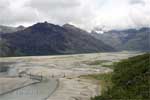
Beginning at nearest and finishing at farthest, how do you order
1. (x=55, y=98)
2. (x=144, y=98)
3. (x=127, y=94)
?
(x=144, y=98) → (x=127, y=94) → (x=55, y=98)

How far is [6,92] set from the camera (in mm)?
62906

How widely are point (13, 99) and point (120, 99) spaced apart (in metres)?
25.0

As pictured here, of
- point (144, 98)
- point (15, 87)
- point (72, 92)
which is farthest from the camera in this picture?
point (15, 87)

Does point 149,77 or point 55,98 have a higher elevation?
point 149,77

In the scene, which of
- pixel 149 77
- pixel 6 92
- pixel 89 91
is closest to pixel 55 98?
pixel 89 91

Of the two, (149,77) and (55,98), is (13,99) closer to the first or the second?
(55,98)

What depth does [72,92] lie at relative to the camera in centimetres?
6097

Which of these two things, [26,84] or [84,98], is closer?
[84,98]

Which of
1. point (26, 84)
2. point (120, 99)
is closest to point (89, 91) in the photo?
point (26, 84)

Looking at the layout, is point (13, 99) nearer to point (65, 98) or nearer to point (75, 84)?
point (65, 98)

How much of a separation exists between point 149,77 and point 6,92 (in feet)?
112

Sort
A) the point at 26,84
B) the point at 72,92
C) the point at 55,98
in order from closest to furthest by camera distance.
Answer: the point at 55,98 < the point at 72,92 < the point at 26,84

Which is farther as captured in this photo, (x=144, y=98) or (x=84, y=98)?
(x=84, y=98)

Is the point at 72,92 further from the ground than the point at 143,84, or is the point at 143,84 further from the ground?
the point at 143,84
